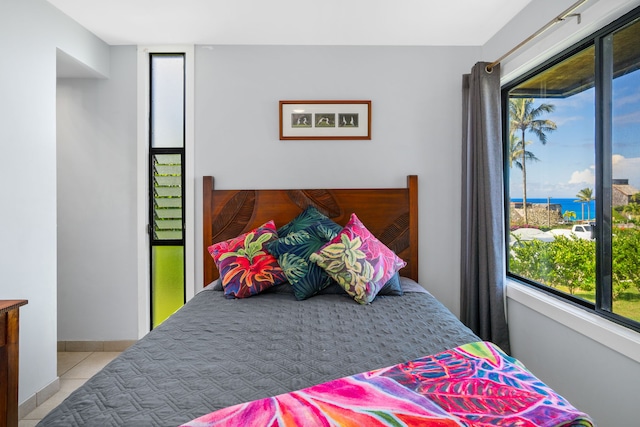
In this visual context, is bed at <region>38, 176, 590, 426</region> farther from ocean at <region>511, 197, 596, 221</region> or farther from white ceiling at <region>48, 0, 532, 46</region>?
white ceiling at <region>48, 0, 532, 46</region>

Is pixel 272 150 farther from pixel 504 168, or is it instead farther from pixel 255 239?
pixel 504 168

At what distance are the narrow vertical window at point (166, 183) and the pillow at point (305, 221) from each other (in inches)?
37.0

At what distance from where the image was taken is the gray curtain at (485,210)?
9.11ft

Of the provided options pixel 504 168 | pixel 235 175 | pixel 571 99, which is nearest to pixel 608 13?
pixel 571 99

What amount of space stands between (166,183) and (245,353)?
2134 millimetres

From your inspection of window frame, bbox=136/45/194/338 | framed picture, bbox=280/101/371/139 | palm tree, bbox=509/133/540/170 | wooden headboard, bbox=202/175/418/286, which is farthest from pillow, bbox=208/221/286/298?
palm tree, bbox=509/133/540/170

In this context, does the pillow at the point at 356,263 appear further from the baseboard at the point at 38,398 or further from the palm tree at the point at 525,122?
the baseboard at the point at 38,398

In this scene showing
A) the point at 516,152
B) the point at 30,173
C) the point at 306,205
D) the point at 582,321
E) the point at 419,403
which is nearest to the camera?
the point at 419,403

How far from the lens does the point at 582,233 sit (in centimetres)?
222

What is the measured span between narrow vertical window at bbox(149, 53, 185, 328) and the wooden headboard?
32 cm

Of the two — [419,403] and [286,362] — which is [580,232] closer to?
[419,403]

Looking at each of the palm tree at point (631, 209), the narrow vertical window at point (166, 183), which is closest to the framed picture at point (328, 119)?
the narrow vertical window at point (166, 183)

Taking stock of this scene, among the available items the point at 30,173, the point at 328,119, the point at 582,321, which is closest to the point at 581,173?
the point at 582,321

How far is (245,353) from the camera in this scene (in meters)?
1.54
